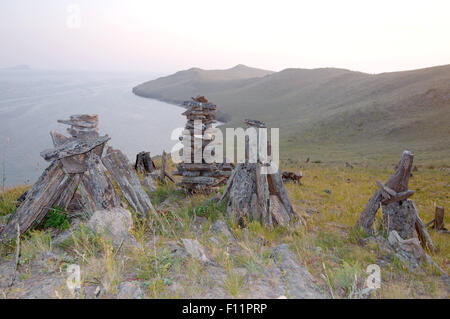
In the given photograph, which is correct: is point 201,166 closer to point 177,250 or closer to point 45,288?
point 177,250

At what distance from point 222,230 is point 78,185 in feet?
11.2

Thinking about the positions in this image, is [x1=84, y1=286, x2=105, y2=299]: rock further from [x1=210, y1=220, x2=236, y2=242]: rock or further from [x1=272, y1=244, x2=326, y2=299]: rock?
[x1=210, y1=220, x2=236, y2=242]: rock

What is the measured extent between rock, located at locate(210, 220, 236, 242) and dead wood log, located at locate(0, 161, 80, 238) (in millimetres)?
3265

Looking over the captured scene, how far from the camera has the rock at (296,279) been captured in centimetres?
403

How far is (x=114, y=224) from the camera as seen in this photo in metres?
5.61

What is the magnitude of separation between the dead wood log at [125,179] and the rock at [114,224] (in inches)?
24.2

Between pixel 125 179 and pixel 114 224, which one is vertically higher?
pixel 125 179

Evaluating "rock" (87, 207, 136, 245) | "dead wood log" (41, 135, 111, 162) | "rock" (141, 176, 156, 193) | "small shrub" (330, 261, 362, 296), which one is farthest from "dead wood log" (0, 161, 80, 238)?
"small shrub" (330, 261, 362, 296)

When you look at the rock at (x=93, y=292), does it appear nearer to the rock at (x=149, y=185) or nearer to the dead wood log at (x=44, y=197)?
the dead wood log at (x=44, y=197)

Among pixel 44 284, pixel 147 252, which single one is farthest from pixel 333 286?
pixel 44 284

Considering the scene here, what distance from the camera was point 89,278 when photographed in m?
4.11

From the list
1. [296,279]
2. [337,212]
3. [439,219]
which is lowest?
[337,212]

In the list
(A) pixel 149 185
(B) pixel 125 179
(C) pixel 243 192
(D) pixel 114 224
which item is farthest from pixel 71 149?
(A) pixel 149 185
